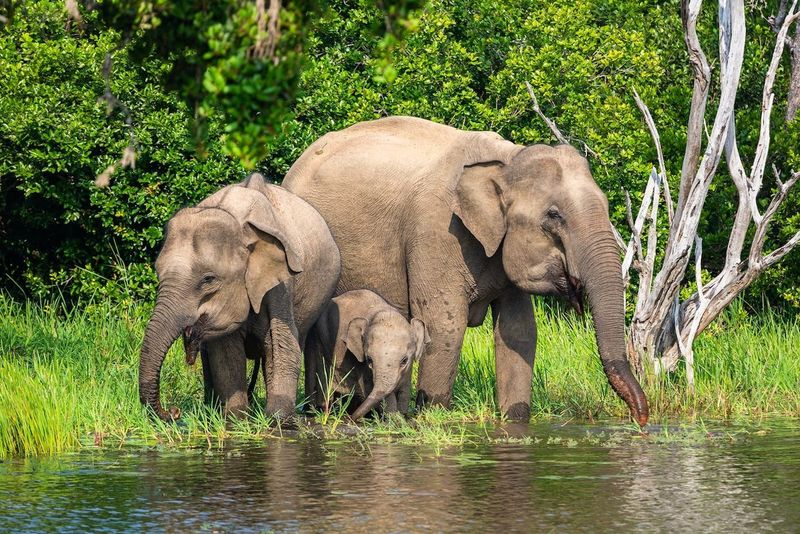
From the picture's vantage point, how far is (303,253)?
11898 mm

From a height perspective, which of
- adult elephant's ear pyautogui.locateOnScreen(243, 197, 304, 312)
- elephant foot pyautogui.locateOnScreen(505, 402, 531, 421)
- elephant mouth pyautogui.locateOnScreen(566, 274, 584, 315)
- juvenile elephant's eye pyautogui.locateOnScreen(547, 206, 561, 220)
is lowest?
elephant foot pyautogui.locateOnScreen(505, 402, 531, 421)

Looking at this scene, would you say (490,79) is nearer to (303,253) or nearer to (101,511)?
(303,253)

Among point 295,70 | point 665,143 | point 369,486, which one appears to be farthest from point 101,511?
point 665,143

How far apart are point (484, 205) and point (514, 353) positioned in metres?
1.29

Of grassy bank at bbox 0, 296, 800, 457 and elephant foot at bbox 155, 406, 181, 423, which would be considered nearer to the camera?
grassy bank at bbox 0, 296, 800, 457

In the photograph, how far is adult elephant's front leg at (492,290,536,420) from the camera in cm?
1235

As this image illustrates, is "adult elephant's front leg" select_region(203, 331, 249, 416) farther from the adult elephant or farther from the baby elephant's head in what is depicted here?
the adult elephant

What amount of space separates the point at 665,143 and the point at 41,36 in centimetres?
712

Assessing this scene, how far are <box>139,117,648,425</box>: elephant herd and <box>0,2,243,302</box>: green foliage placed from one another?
4.14 m

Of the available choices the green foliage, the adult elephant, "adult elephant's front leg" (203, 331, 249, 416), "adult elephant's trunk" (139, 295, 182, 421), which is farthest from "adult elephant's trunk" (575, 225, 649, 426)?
the green foliage

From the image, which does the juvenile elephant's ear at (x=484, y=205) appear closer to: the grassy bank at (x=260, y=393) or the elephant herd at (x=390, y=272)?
the elephant herd at (x=390, y=272)

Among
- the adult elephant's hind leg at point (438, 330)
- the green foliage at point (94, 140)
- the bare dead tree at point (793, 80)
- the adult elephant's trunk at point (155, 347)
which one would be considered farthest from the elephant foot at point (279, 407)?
the bare dead tree at point (793, 80)

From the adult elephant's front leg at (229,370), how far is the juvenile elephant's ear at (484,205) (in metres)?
1.95

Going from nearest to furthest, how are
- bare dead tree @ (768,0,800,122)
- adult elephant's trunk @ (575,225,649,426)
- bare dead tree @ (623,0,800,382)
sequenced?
1. adult elephant's trunk @ (575,225,649,426)
2. bare dead tree @ (623,0,800,382)
3. bare dead tree @ (768,0,800,122)
